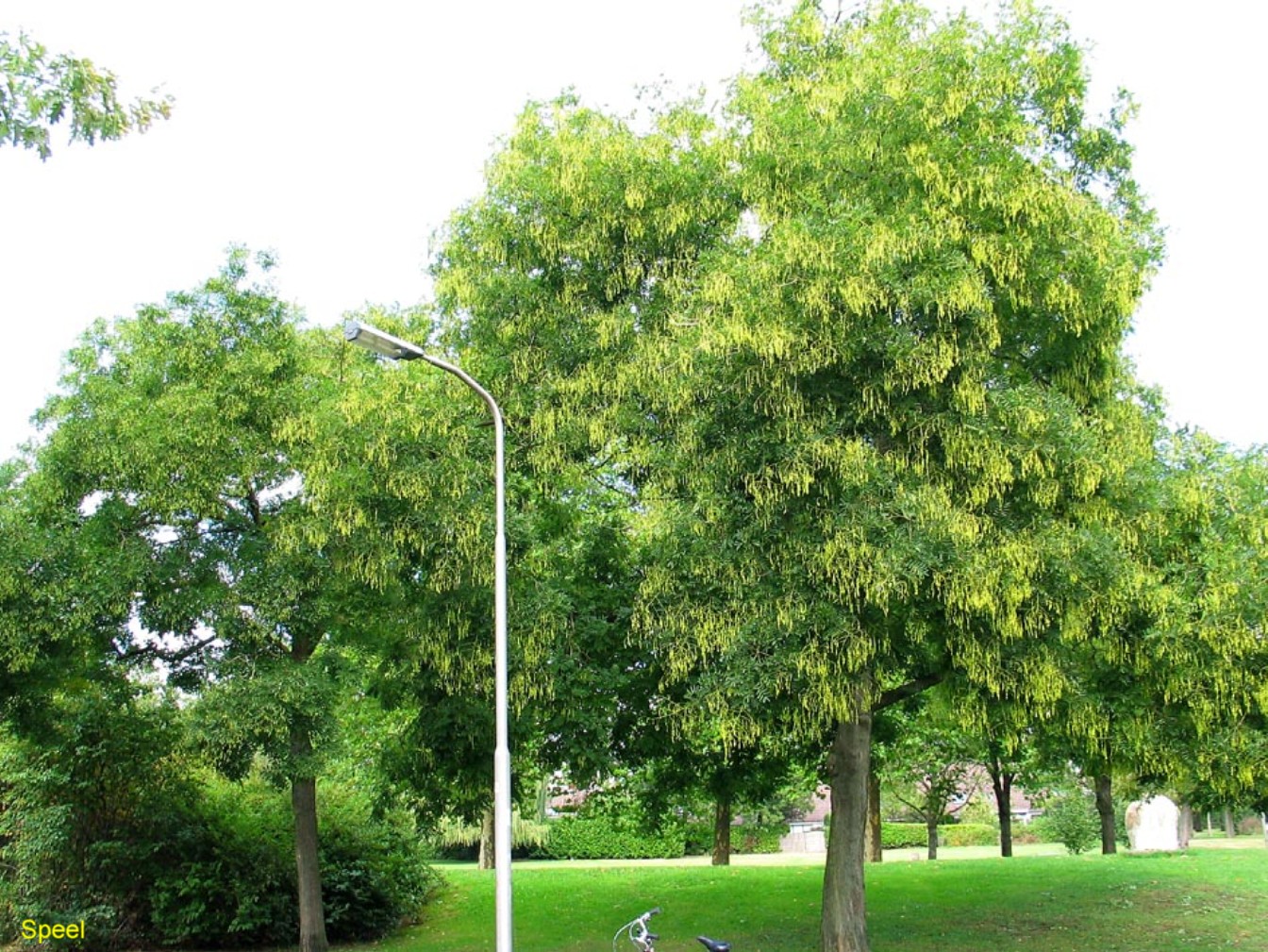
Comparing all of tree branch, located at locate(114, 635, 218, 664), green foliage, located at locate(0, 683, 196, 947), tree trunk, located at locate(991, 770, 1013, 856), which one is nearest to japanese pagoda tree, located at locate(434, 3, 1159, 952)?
tree branch, located at locate(114, 635, 218, 664)

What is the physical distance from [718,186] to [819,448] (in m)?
4.46

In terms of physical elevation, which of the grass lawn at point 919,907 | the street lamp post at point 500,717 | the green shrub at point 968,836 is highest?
the street lamp post at point 500,717

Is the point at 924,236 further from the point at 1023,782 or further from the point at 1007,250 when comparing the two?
the point at 1023,782

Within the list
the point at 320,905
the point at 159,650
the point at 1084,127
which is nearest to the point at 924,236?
the point at 1084,127

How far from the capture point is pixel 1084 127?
47.0 feet

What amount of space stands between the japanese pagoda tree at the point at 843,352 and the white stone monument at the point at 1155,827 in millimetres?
18504

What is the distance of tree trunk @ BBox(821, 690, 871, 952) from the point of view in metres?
14.2

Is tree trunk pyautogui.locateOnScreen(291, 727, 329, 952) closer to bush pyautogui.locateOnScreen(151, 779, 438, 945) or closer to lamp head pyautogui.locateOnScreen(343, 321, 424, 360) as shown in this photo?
bush pyautogui.locateOnScreen(151, 779, 438, 945)

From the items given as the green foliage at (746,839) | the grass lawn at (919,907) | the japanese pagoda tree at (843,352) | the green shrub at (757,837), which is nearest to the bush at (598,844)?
the green foliage at (746,839)

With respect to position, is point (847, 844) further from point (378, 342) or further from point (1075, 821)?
point (1075, 821)

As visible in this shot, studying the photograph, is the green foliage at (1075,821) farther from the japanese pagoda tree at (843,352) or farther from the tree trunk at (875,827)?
the japanese pagoda tree at (843,352)

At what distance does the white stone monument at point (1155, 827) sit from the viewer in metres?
29.0

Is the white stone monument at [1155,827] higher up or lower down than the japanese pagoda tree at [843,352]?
lower down

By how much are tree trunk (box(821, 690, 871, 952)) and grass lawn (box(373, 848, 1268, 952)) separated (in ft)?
6.80
